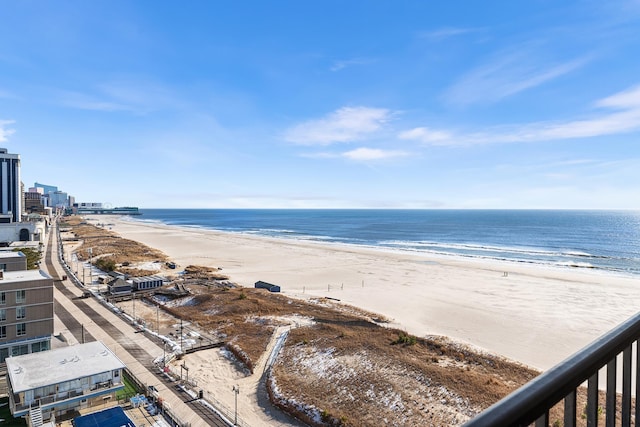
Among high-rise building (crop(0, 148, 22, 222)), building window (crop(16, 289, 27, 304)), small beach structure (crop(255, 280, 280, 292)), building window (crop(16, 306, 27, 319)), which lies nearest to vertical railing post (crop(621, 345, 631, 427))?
building window (crop(16, 289, 27, 304))

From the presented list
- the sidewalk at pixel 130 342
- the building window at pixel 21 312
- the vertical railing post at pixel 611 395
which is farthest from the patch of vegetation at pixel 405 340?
the vertical railing post at pixel 611 395

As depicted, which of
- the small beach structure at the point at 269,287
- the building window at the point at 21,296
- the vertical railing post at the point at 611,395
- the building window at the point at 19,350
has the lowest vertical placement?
the small beach structure at the point at 269,287

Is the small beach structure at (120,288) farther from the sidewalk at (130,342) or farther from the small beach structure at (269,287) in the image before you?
the small beach structure at (269,287)

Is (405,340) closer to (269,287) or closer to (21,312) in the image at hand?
(269,287)

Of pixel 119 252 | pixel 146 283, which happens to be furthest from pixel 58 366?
pixel 119 252

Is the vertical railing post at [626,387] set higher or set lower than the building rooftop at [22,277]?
higher

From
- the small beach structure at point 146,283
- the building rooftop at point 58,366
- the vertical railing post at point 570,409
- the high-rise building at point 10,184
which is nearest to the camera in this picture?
the vertical railing post at point 570,409

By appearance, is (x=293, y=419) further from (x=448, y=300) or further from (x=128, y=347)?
(x=448, y=300)
